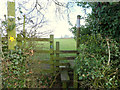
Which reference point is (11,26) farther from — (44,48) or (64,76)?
(64,76)

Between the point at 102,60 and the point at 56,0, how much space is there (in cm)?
131

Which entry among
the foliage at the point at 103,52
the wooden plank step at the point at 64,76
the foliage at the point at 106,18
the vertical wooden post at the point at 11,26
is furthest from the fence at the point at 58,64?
the foliage at the point at 106,18

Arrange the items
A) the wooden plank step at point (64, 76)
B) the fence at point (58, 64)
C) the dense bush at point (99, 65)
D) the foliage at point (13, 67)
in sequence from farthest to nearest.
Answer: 1. the fence at point (58, 64)
2. the wooden plank step at point (64, 76)
3. the foliage at point (13, 67)
4. the dense bush at point (99, 65)

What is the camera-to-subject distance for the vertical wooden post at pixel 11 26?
187 centimetres

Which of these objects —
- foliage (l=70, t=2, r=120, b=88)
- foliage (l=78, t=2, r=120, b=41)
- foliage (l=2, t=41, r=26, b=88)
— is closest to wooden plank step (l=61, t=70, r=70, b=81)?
foliage (l=70, t=2, r=120, b=88)

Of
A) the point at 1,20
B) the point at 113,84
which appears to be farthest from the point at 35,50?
the point at 113,84

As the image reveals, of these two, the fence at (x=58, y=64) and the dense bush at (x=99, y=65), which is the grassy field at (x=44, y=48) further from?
the dense bush at (x=99, y=65)

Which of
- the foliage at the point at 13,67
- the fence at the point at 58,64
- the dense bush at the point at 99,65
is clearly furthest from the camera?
the fence at the point at 58,64

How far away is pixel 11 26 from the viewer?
→ 6.23 ft

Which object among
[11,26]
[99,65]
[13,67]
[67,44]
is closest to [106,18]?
[99,65]

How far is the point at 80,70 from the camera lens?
2.03 m

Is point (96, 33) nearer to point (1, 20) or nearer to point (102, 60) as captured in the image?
point (102, 60)

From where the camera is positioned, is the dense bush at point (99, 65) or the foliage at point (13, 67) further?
the foliage at point (13, 67)

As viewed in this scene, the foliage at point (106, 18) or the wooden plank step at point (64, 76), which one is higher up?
the foliage at point (106, 18)
